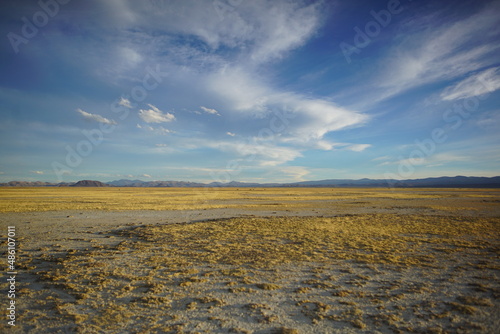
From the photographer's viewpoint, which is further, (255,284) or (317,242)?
(317,242)

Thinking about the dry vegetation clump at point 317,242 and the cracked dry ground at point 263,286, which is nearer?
the cracked dry ground at point 263,286

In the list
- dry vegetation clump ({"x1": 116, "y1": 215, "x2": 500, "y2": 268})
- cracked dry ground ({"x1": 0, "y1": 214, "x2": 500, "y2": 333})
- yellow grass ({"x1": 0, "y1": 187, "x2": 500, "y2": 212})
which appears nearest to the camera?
cracked dry ground ({"x1": 0, "y1": 214, "x2": 500, "y2": 333})

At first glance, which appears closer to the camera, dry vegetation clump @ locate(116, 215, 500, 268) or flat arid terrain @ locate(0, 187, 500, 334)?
flat arid terrain @ locate(0, 187, 500, 334)

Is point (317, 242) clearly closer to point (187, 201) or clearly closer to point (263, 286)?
point (263, 286)

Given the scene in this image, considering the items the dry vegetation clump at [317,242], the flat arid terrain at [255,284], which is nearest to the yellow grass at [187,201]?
the dry vegetation clump at [317,242]

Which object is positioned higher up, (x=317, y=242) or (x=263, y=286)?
(x=263, y=286)

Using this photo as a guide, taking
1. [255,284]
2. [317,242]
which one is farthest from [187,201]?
[255,284]

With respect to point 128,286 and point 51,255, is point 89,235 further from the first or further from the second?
point 128,286

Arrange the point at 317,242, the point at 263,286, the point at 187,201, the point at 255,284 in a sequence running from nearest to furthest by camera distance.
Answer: the point at 263,286 < the point at 255,284 < the point at 317,242 < the point at 187,201

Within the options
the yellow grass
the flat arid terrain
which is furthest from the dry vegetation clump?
the yellow grass

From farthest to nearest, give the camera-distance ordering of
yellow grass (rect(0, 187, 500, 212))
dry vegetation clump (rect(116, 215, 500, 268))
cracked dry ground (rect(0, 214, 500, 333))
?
yellow grass (rect(0, 187, 500, 212)) → dry vegetation clump (rect(116, 215, 500, 268)) → cracked dry ground (rect(0, 214, 500, 333))

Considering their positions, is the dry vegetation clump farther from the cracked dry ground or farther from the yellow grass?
the yellow grass

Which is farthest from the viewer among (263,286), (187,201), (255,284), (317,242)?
(187,201)

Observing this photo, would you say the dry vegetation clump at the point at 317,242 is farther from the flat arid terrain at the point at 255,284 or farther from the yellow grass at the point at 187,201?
the yellow grass at the point at 187,201
